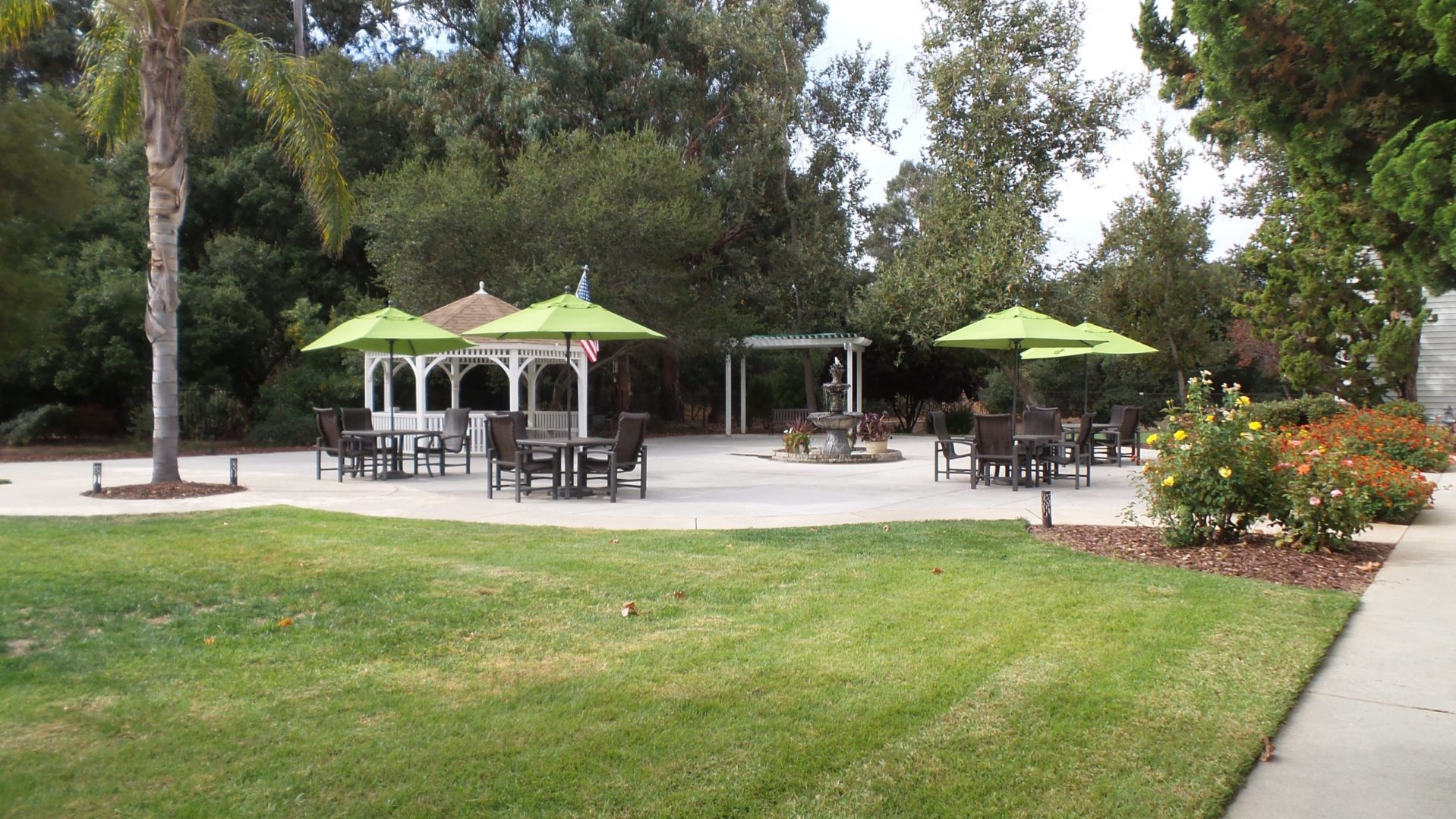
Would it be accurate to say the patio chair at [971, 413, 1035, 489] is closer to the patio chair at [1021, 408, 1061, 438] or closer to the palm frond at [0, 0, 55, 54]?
the patio chair at [1021, 408, 1061, 438]

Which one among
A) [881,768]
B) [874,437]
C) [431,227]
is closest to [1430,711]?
[881,768]

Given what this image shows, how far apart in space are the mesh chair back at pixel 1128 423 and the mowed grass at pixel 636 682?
9904 mm

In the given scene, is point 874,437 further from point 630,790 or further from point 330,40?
point 330,40

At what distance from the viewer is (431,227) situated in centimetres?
2189

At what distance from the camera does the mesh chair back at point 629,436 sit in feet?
36.7

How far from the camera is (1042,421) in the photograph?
13.1m

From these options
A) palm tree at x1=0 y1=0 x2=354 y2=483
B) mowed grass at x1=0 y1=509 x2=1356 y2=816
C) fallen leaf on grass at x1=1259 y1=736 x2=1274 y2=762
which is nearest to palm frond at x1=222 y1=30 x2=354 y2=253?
palm tree at x1=0 y1=0 x2=354 y2=483

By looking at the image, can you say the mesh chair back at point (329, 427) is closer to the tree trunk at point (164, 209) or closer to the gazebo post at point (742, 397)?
the tree trunk at point (164, 209)

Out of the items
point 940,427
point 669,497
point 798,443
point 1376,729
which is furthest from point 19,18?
point 1376,729

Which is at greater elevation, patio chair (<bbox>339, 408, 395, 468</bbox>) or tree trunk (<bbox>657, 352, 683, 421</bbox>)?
tree trunk (<bbox>657, 352, 683, 421</bbox>)

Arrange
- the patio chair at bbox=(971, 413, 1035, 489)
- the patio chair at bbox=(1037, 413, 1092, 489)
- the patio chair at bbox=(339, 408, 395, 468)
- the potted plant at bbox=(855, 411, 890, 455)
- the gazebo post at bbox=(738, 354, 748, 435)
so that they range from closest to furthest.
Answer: the patio chair at bbox=(971, 413, 1035, 489) → the patio chair at bbox=(1037, 413, 1092, 489) → the patio chair at bbox=(339, 408, 395, 468) → the potted plant at bbox=(855, 411, 890, 455) → the gazebo post at bbox=(738, 354, 748, 435)

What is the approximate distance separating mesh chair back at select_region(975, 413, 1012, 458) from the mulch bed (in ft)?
13.9

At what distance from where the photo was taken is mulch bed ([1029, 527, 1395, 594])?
635 cm

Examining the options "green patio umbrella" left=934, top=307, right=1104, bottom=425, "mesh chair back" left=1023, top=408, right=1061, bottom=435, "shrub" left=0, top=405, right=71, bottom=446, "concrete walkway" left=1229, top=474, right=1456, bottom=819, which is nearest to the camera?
"concrete walkway" left=1229, top=474, right=1456, bottom=819
